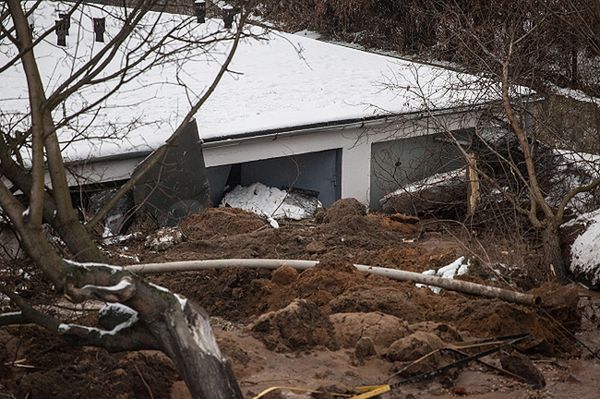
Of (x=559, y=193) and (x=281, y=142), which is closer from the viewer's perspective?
(x=559, y=193)

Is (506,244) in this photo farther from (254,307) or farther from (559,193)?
(559,193)

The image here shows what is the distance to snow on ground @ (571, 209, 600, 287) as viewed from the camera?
11102 mm

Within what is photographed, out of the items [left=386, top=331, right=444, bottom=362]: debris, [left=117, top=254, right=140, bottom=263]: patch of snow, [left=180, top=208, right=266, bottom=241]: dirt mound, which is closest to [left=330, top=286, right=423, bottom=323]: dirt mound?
[left=386, top=331, right=444, bottom=362]: debris

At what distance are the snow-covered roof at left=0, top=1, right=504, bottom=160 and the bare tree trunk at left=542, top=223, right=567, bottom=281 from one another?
4.58m

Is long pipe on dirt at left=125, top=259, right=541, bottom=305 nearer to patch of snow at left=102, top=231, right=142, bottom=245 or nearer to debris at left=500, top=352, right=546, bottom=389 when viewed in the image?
debris at left=500, top=352, right=546, bottom=389

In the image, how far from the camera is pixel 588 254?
441 inches

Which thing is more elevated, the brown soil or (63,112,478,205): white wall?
(63,112,478,205): white wall

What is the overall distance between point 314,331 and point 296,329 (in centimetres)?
16

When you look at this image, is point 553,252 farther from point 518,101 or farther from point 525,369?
point 518,101

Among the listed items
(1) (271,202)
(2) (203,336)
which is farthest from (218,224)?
(2) (203,336)

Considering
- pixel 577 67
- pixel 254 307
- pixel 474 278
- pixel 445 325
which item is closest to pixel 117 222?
pixel 254 307

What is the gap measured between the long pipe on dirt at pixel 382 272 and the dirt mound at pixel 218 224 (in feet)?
13.9

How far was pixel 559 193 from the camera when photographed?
17.2 meters

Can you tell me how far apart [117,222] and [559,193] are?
7.80 metres
